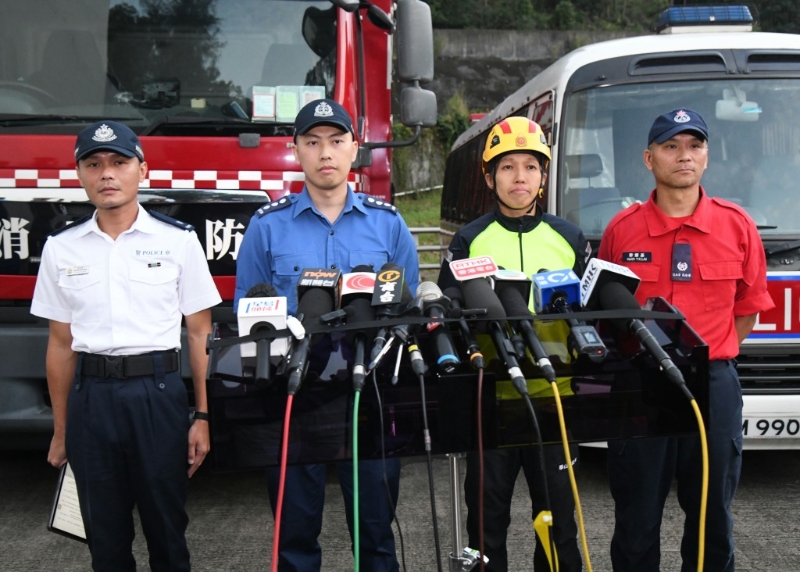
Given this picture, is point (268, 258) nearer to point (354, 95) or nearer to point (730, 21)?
point (354, 95)

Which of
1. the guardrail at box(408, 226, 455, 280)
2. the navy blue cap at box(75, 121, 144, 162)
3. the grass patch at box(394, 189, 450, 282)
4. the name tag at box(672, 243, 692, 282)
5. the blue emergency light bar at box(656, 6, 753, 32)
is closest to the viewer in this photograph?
the navy blue cap at box(75, 121, 144, 162)

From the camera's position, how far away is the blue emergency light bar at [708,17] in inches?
235

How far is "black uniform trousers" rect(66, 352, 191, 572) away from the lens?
3143 millimetres

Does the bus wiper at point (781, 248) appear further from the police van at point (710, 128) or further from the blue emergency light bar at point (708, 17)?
the blue emergency light bar at point (708, 17)

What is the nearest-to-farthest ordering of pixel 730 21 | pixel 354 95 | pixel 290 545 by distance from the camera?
pixel 290 545 → pixel 354 95 → pixel 730 21

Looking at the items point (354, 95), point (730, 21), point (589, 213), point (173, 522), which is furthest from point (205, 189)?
point (730, 21)

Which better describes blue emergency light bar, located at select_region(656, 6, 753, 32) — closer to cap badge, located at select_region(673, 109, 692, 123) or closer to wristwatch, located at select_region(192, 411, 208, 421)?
cap badge, located at select_region(673, 109, 692, 123)

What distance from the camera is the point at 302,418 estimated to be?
233cm

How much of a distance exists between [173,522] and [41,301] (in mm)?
941

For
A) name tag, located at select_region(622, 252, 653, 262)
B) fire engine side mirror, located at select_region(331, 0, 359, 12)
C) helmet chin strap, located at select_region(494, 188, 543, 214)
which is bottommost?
name tag, located at select_region(622, 252, 653, 262)

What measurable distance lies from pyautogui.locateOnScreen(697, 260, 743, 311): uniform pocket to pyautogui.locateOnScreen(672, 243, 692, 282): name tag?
46 millimetres

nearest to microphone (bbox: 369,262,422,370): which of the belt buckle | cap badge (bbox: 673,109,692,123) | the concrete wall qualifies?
the belt buckle

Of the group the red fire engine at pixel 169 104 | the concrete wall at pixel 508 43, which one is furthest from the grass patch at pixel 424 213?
the concrete wall at pixel 508 43

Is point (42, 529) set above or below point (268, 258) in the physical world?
below
